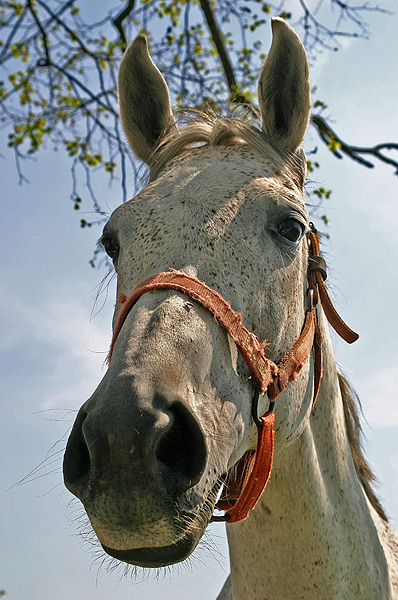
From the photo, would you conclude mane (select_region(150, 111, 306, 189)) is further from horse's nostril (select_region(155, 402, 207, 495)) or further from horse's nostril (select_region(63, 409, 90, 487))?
horse's nostril (select_region(63, 409, 90, 487))

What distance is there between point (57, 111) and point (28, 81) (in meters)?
0.60

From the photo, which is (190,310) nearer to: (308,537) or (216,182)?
(216,182)

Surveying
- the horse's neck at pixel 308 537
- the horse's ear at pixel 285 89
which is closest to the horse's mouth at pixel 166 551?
the horse's neck at pixel 308 537

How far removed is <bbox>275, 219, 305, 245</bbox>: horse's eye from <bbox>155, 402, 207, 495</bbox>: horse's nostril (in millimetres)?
1078

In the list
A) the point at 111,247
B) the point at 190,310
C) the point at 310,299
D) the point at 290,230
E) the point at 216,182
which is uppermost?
the point at 216,182

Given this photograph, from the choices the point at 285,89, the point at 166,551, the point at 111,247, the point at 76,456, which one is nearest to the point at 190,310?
the point at 76,456

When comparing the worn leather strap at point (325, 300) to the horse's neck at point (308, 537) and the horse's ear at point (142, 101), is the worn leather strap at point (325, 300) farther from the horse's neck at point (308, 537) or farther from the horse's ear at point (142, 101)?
the horse's ear at point (142, 101)

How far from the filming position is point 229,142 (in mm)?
2719

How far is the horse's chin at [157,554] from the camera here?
146 cm

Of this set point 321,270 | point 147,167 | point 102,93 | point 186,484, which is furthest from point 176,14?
point 186,484

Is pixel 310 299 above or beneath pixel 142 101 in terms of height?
beneath

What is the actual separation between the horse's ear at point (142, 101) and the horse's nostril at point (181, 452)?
1.95 metres

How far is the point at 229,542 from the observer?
2.61 meters

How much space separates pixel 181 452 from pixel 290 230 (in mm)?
1206
